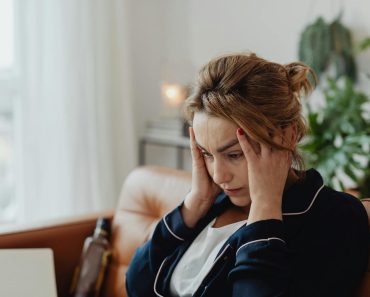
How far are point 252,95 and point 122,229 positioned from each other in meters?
0.93

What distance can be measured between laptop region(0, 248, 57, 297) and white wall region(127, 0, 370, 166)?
5.10 feet

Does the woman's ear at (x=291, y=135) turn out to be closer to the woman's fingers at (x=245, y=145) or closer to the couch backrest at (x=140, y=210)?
the woman's fingers at (x=245, y=145)

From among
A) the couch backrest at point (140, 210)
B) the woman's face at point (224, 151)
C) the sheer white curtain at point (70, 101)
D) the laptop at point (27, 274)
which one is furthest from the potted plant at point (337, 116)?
the sheer white curtain at point (70, 101)

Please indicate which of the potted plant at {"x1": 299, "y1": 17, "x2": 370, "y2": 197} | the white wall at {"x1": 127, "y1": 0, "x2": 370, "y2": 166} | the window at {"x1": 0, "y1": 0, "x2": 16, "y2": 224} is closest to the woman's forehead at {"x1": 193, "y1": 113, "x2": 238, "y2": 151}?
the potted plant at {"x1": 299, "y1": 17, "x2": 370, "y2": 197}

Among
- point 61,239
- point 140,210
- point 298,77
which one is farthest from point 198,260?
point 61,239

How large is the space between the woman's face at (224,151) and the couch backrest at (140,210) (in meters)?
0.57

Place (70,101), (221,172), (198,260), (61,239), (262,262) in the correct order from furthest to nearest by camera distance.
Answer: (70,101)
(61,239)
(198,260)
(221,172)
(262,262)

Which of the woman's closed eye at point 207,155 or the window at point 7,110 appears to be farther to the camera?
the window at point 7,110

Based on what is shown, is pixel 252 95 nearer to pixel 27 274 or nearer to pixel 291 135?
pixel 291 135

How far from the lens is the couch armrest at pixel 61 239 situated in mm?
1688

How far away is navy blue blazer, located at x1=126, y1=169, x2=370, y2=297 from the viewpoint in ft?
3.12

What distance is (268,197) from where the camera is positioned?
1.01m

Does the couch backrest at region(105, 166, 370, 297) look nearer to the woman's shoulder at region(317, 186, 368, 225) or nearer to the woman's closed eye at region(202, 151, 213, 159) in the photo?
the woman's closed eye at region(202, 151, 213, 159)

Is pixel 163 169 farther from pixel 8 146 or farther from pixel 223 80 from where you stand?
pixel 8 146
